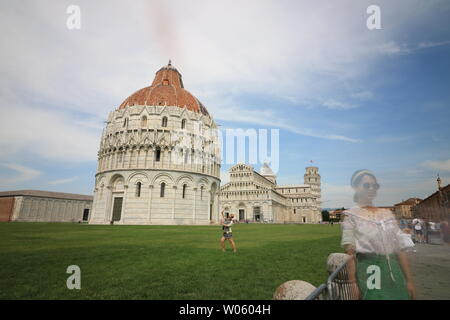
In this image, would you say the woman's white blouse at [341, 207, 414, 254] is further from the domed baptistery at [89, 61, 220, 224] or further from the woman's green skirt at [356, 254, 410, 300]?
the domed baptistery at [89, 61, 220, 224]

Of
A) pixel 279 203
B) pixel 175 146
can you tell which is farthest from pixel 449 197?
pixel 279 203

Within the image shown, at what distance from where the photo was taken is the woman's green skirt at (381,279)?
2984mm

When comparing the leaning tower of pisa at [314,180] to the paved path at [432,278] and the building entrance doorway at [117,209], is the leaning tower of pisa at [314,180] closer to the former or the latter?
the building entrance doorway at [117,209]

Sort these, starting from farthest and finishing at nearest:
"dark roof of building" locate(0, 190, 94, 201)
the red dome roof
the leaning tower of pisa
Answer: the leaning tower of pisa
"dark roof of building" locate(0, 190, 94, 201)
the red dome roof

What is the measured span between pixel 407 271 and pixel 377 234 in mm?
512

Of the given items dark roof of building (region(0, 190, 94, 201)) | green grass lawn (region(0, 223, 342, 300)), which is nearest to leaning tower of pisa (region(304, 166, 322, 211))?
dark roof of building (region(0, 190, 94, 201))

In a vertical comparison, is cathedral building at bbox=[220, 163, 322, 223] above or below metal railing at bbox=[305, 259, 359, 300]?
above

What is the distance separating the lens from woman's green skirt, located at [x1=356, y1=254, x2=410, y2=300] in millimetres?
2984

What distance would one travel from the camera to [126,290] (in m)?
5.14

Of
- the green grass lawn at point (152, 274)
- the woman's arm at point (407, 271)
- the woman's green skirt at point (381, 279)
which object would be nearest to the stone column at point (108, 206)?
the green grass lawn at point (152, 274)

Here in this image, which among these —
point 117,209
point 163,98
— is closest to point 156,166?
point 117,209

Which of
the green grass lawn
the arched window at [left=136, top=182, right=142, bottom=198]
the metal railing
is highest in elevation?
the arched window at [left=136, top=182, right=142, bottom=198]
